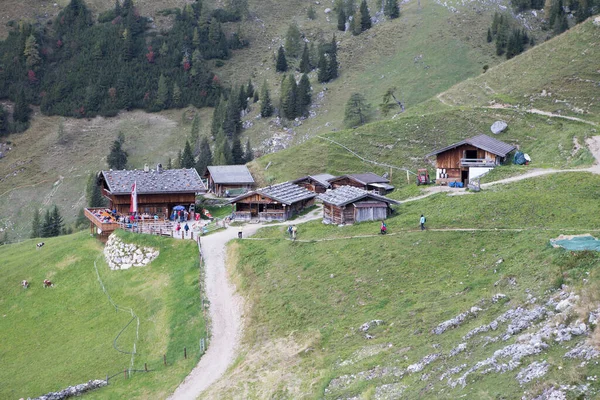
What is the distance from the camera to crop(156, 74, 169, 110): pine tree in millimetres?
183375

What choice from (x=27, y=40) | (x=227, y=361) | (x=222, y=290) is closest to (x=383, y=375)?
(x=227, y=361)

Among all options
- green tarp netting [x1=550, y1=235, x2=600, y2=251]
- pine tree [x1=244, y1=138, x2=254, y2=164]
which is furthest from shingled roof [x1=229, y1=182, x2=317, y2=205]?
pine tree [x1=244, y1=138, x2=254, y2=164]

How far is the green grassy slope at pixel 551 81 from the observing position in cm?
10488

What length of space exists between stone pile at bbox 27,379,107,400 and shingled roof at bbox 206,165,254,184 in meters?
47.7

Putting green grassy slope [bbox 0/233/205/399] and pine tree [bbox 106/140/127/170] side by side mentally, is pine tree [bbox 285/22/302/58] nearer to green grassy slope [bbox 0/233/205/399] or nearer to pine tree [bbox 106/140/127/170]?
pine tree [bbox 106/140/127/170]

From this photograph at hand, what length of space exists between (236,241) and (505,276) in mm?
31891

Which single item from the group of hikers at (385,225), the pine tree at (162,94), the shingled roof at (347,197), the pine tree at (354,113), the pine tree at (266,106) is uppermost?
the pine tree at (162,94)

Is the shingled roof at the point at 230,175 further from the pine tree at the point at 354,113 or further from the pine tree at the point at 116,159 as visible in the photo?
the pine tree at the point at 116,159

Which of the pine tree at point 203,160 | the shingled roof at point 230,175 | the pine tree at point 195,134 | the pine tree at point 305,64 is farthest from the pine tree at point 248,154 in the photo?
the pine tree at point 305,64

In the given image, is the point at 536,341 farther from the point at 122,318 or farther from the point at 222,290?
the point at 122,318

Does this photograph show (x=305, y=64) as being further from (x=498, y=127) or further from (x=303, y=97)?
(x=498, y=127)

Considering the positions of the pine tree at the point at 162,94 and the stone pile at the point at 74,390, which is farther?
the pine tree at the point at 162,94

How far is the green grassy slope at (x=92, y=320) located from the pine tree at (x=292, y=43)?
406 feet

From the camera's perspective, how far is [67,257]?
246ft
